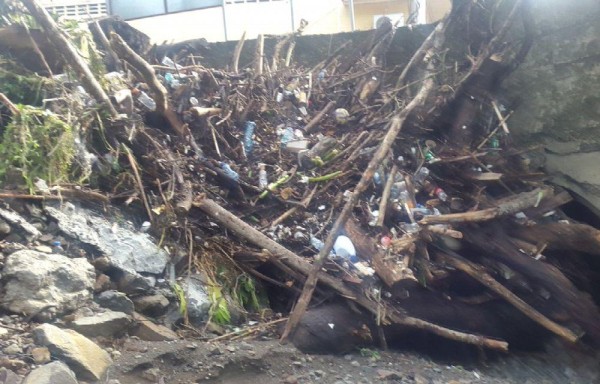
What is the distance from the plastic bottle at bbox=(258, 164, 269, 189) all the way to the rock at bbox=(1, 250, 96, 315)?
5.53ft

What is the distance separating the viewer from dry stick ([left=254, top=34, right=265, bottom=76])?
576cm

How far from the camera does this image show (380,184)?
4703 mm

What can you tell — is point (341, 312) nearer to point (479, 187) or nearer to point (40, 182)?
point (479, 187)

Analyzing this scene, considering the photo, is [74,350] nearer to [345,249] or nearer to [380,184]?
[345,249]

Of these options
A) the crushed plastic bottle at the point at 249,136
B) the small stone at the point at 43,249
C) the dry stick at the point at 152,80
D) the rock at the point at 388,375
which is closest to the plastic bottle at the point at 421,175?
the crushed plastic bottle at the point at 249,136

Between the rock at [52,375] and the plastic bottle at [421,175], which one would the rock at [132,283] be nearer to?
the rock at [52,375]

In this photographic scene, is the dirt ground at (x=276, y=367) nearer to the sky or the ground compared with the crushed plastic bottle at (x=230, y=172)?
nearer to the ground

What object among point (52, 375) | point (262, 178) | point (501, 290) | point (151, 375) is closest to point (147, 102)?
point (262, 178)

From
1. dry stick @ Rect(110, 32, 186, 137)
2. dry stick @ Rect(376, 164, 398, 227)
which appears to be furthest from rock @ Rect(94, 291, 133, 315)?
dry stick @ Rect(376, 164, 398, 227)

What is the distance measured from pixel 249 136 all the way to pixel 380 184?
1.18 metres

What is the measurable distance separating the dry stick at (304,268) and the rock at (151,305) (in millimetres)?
736

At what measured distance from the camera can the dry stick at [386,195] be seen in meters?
4.23

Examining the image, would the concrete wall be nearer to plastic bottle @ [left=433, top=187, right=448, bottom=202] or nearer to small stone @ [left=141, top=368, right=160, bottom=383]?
plastic bottle @ [left=433, top=187, right=448, bottom=202]

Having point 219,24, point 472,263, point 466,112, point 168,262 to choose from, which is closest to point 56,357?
point 168,262
